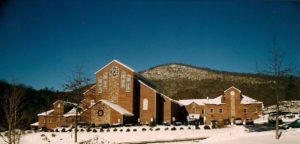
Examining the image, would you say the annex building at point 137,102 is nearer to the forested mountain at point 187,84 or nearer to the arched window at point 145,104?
the arched window at point 145,104

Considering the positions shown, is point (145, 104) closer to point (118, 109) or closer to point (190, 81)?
point (118, 109)

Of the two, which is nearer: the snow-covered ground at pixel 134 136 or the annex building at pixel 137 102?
the snow-covered ground at pixel 134 136

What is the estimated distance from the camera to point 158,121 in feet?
136

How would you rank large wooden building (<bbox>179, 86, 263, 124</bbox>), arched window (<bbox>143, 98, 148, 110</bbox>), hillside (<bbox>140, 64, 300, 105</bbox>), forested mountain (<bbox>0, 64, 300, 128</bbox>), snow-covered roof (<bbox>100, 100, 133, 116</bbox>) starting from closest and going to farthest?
snow-covered roof (<bbox>100, 100, 133, 116</bbox>)
forested mountain (<bbox>0, 64, 300, 128</bbox>)
large wooden building (<bbox>179, 86, 263, 124</bbox>)
arched window (<bbox>143, 98, 148, 110</bbox>)
hillside (<bbox>140, 64, 300, 105</bbox>)

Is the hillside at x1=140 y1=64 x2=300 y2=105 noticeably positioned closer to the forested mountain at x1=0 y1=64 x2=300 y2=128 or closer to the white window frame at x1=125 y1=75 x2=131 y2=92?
the forested mountain at x1=0 y1=64 x2=300 y2=128

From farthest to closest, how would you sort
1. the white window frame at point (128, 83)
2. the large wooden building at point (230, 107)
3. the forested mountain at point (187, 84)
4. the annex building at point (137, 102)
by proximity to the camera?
the white window frame at point (128, 83) → the large wooden building at point (230, 107) → the annex building at point (137, 102) → the forested mountain at point (187, 84)

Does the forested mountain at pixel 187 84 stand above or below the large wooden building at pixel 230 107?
above

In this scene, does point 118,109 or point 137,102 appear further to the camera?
point 137,102

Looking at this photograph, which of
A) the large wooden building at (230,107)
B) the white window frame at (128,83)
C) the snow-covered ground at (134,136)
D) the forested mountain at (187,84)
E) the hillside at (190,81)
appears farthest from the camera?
the hillside at (190,81)

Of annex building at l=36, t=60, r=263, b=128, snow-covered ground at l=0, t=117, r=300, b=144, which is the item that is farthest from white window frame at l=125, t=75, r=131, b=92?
snow-covered ground at l=0, t=117, r=300, b=144

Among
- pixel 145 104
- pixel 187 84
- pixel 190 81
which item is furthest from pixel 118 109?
pixel 190 81

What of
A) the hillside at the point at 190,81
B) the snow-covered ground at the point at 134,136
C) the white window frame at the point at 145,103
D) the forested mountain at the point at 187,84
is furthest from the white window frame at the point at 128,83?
the hillside at the point at 190,81

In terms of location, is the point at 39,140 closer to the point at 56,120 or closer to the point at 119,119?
the point at 119,119

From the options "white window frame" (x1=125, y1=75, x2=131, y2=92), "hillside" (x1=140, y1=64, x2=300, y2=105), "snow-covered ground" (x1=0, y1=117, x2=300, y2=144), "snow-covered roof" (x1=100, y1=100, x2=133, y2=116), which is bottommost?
"snow-covered ground" (x1=0, y1=117, x2=300, y2=144)
